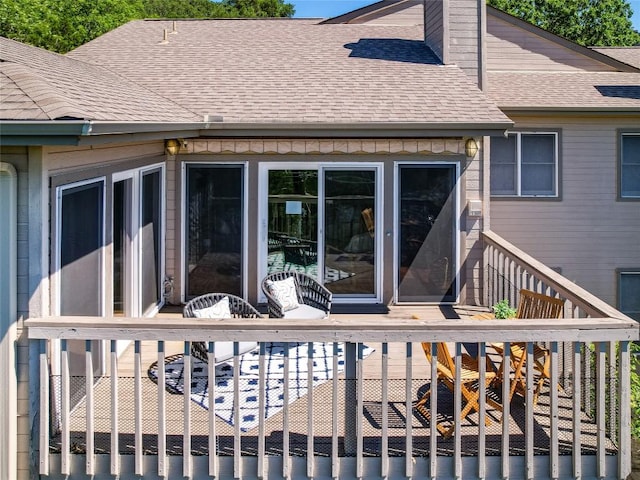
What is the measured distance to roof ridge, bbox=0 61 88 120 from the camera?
12.5 feet

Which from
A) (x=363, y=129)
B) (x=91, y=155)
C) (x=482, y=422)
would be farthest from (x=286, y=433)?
(x=363, y=129)

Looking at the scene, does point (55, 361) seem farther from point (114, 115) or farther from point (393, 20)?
point (393, 20)

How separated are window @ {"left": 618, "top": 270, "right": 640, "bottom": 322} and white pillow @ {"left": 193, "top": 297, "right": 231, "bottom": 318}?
794cm

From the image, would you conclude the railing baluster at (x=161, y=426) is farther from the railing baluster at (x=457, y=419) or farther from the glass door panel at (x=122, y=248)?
the glass door panel at (x=122, y=248)

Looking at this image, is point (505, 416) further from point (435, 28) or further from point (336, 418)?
point (435, 28)

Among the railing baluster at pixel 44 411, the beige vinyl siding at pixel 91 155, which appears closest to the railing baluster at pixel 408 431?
the railing baluster at pixel 44 411

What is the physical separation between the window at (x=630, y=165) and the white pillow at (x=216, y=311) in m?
7.93

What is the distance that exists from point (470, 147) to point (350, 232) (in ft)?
6.32

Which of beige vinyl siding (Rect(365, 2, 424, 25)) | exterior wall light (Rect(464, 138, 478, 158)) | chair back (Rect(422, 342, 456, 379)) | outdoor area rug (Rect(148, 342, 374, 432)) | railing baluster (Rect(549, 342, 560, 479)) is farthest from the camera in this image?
beige vinyl siding (Rect(365, 2, 424, 25))

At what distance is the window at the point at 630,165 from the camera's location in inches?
434

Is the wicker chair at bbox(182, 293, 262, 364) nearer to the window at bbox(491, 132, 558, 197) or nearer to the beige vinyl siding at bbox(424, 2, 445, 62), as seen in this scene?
the beige vinyl siding at bbox(424, 2, 445, 62)

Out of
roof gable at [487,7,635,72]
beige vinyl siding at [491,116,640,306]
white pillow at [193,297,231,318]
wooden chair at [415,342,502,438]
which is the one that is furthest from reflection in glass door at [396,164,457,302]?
roof gable at [487,7,635,72]

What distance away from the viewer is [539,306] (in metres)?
5.48

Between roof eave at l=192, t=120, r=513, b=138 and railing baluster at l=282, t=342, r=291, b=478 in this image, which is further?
roof eave at l=192, t=120, r=513, b=138
